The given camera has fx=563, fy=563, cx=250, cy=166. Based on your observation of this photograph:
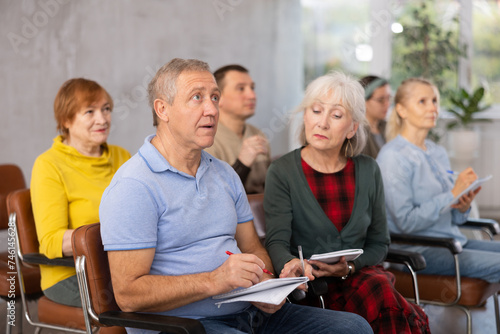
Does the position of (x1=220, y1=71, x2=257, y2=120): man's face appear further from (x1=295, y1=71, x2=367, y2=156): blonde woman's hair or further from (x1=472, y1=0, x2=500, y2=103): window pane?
(x1=472, y1=0, x2=500, y2=103): window pane

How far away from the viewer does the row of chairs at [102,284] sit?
1572 mm

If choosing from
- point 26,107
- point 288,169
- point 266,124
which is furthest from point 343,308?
point 266,124

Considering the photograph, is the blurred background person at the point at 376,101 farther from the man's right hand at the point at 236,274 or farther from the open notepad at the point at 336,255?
the man's right hand at the point at 236,274

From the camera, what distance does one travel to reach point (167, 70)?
1727mm

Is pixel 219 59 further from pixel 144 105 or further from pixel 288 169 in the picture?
→ pixel 288 169

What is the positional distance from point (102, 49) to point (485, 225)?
8.29 ft

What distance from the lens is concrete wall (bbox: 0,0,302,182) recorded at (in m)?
3.24

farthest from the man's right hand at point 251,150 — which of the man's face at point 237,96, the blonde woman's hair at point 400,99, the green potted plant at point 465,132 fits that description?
the green potted plant at point 465,132

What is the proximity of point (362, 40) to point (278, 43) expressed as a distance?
127cm

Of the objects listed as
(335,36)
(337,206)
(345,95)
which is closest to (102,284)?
(337,206)

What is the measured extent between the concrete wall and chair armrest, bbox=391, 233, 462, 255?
2.05 m

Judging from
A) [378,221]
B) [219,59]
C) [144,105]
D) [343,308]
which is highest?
[219,59]

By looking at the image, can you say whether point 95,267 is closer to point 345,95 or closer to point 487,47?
point 345,95

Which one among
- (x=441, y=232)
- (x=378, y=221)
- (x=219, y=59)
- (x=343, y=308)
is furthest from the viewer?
(x=219, y=59)
